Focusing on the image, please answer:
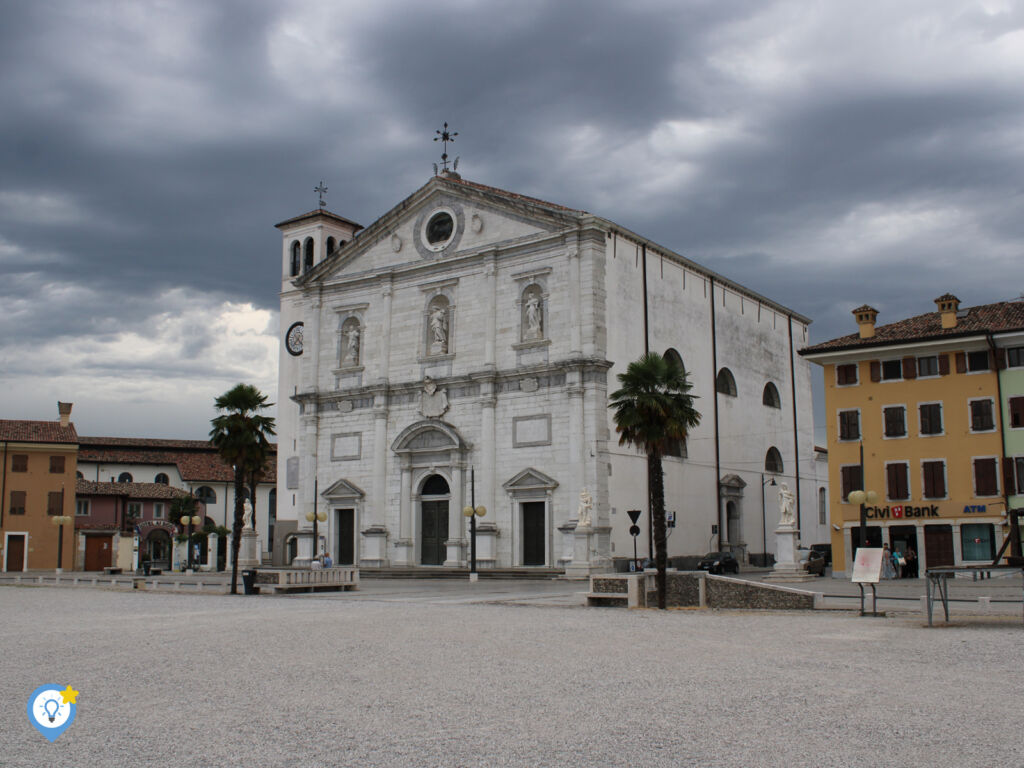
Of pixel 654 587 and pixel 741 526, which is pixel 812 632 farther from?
pixel 741 526

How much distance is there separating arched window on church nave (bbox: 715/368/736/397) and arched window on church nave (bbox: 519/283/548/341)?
11.5 meters

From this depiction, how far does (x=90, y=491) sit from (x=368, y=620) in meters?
54.8

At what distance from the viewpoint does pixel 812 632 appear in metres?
17.1

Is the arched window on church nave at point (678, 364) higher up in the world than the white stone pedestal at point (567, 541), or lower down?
higher up

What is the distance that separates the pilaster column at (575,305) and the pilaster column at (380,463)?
11.1 meters

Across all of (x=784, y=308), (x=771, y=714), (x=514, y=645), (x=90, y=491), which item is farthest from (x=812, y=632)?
(x=90, y=491)

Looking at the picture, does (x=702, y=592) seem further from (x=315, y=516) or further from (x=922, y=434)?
(x=315, y=516)

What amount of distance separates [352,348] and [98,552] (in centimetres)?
2172

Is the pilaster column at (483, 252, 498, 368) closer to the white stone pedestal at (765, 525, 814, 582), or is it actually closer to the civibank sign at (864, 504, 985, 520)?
the white stone pedestal at (765, 525, 814, 582)

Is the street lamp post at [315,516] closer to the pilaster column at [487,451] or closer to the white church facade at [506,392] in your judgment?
the white church facade at [506,392]

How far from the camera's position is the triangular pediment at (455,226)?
46.9 metres

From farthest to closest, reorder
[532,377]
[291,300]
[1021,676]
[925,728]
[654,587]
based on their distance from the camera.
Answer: [291,300], [532,377], [654,587], [1021,676], [925,728]

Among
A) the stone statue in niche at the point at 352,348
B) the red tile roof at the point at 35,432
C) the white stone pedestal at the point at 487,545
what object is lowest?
the white stone pedestal at the point at 487,545

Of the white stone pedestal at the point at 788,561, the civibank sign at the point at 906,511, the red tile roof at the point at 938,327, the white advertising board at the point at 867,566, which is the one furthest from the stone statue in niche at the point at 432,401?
the white advertising board at the point at 867,566
